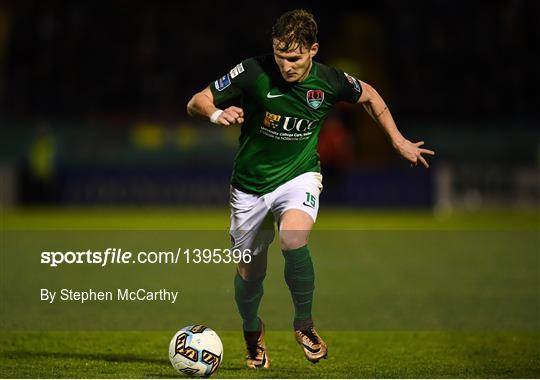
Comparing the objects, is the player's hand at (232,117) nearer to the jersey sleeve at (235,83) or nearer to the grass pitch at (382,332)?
the jersey sleeve at (235,83)

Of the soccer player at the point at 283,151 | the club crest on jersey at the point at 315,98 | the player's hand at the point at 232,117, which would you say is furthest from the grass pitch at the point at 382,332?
the club crest on jersey at the point at 315,98

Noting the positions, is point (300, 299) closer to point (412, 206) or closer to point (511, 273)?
point (511, 273)

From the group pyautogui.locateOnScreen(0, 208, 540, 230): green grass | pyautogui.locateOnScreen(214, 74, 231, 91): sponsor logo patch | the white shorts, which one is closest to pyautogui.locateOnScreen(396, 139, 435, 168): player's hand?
the white shorts

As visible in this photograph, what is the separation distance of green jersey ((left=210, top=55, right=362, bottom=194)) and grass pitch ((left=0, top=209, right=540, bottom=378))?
122 cm

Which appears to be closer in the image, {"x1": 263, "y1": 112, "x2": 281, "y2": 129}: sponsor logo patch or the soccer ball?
the soccer ball

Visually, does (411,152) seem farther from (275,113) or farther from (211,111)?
(211,111)

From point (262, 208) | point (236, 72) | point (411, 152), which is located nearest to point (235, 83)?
point (236, 72)

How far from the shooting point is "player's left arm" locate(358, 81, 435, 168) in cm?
630

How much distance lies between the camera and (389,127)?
20.9 ft

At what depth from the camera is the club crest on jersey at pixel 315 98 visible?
612 cm

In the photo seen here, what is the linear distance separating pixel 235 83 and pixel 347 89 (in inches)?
28.4

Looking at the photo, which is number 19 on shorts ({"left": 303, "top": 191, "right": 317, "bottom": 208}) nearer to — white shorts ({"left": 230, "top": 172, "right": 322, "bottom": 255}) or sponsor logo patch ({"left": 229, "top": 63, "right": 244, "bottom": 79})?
white shorts ({"left": 230, "top": 172, "right": 322, "bottom": 255})

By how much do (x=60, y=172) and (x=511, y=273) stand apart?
582 inches

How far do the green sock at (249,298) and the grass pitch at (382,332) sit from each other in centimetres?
29
